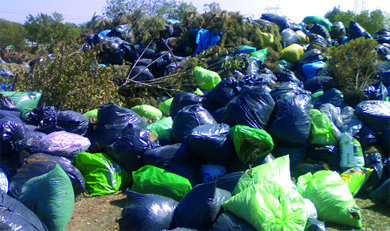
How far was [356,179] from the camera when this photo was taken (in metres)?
3.07

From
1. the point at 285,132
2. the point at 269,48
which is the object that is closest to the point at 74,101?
the point at 285,132

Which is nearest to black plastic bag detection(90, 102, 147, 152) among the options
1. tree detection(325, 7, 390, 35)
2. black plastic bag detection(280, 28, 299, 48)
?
black plastic bag detection(280, 28, 299, 48)

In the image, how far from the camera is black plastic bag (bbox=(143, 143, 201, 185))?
3107mm

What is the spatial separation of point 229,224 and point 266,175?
0.56m

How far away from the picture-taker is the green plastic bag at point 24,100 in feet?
12.6

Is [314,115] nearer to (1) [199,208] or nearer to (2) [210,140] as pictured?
(2) [210,140]

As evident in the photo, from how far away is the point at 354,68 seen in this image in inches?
197

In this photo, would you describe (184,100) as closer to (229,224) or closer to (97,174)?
(97,174)

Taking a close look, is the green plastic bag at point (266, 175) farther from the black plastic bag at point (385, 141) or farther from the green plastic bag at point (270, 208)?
the black plastic bag at point (385, 141)

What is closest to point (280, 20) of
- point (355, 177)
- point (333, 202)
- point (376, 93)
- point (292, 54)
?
point (292, 54)

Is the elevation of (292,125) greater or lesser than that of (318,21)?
lesser

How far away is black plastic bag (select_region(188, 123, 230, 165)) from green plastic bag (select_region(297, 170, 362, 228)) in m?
0.81

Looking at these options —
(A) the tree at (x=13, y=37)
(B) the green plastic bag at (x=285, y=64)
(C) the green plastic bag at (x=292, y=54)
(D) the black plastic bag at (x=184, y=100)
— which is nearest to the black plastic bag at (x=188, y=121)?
(D) the black plastic bag at (x=184, y=100)

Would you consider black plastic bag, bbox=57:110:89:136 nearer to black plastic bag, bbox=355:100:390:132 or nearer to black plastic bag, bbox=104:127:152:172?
black plastic bag, bbox=104:127:152:172
